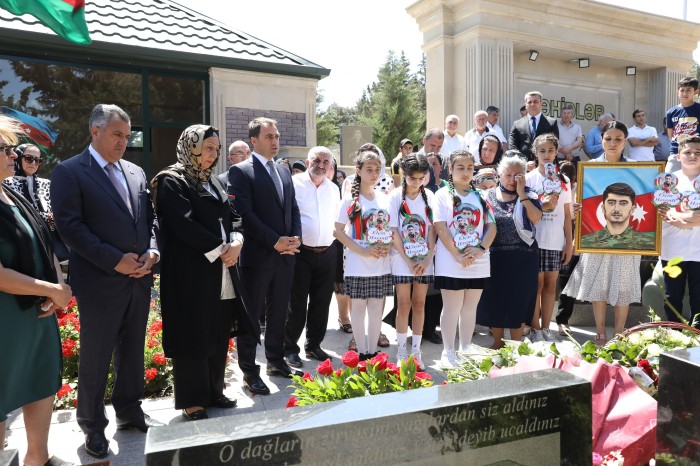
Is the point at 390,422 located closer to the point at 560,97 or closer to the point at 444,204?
the point at 444,204

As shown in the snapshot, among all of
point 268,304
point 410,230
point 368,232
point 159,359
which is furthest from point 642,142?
point 159,359

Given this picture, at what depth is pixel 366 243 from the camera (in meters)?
5.22

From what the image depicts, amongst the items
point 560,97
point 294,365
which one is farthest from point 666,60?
point 294,365

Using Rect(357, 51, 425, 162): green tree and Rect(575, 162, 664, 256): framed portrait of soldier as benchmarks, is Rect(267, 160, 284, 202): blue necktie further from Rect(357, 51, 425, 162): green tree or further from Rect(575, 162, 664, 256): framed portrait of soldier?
Rect(357, 51, 425, 162): green tree

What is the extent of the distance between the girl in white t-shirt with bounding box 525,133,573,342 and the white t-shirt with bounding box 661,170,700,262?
0.95m

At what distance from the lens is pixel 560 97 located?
1457cm

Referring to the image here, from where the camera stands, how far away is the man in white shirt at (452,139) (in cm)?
1036

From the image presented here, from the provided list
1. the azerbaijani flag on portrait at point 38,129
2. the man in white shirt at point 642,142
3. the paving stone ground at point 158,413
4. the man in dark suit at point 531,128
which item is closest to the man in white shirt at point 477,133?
the man in dark suit at point 531,128

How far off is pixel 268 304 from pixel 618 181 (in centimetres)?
370

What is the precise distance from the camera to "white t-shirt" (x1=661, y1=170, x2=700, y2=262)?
17.6ft

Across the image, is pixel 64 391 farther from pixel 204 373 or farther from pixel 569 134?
pixel 569 134

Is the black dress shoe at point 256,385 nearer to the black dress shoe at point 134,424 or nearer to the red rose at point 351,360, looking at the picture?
the black dress shoe at point 134,424

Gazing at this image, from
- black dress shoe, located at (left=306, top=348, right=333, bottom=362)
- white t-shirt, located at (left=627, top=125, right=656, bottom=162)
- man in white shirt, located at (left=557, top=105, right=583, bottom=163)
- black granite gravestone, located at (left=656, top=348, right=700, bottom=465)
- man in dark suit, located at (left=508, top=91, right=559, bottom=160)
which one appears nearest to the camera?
black granite gravestone, located at (left=656, top=348, right=700, bottom=465)

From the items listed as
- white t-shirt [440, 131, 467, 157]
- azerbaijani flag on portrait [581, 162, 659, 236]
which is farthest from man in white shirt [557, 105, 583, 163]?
azerbaijani flag on portrait [581, 162, 659, 236]
